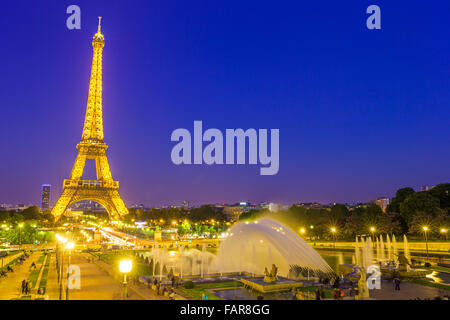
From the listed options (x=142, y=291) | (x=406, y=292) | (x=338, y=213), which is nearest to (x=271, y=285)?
(x=142, y=291)

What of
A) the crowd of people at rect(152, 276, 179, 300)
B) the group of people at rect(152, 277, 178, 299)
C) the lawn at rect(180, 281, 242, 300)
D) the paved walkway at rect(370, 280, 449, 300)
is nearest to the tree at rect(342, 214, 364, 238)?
the paved walkway at rect(370, 280, 449, 300)

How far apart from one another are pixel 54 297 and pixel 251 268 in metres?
14.0

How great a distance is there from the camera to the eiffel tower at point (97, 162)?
302 feet

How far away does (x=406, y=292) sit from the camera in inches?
832

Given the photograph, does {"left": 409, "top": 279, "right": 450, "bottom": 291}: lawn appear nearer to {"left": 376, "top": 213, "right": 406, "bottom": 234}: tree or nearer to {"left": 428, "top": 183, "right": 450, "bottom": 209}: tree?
{"left": 376, "top": 213, "right": 406, "bottom": 234}: tree

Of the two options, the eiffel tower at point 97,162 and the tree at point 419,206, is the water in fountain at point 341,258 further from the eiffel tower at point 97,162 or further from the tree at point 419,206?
the eiffel tower at point 97,162

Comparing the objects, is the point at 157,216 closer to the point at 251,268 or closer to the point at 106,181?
the point at 106,181

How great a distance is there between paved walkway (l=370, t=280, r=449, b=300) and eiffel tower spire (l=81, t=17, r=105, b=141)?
87.7 meters

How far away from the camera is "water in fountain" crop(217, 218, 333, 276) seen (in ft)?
87.5

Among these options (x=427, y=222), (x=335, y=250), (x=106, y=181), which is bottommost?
(x=335, y=250)

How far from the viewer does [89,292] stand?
20.9 metres

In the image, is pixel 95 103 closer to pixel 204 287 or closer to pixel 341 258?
pixel 341 258

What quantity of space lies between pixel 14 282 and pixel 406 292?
86.9 feet
